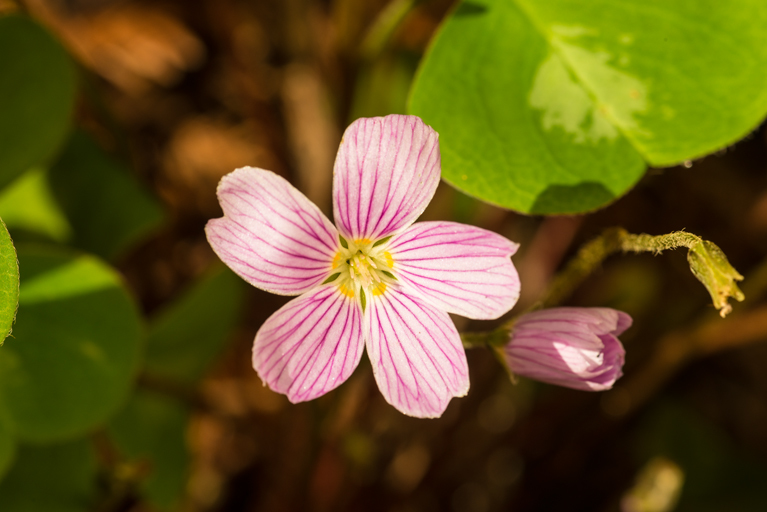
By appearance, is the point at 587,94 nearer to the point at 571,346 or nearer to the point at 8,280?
the point at 571,346

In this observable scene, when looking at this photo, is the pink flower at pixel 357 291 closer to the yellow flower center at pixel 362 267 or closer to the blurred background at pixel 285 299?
the yellow flower center at pixel 362 267

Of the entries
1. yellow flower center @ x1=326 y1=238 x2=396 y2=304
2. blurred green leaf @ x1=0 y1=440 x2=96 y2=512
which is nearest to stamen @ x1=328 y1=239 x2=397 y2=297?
yellow flower center @ x1=326 y1=238 x2=396 y2=304

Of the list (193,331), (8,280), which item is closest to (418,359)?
(8,280)

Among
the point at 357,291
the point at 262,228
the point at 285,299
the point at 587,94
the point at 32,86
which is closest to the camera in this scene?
the point at 262,228

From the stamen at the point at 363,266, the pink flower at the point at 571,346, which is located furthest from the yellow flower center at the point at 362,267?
the pink flower at the point at 571,346

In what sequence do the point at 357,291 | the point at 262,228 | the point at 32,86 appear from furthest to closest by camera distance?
the point at 32,86 → the point at 357,291 → the point at 262,228

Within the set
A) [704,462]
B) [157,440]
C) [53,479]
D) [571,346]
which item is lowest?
[704,462]
